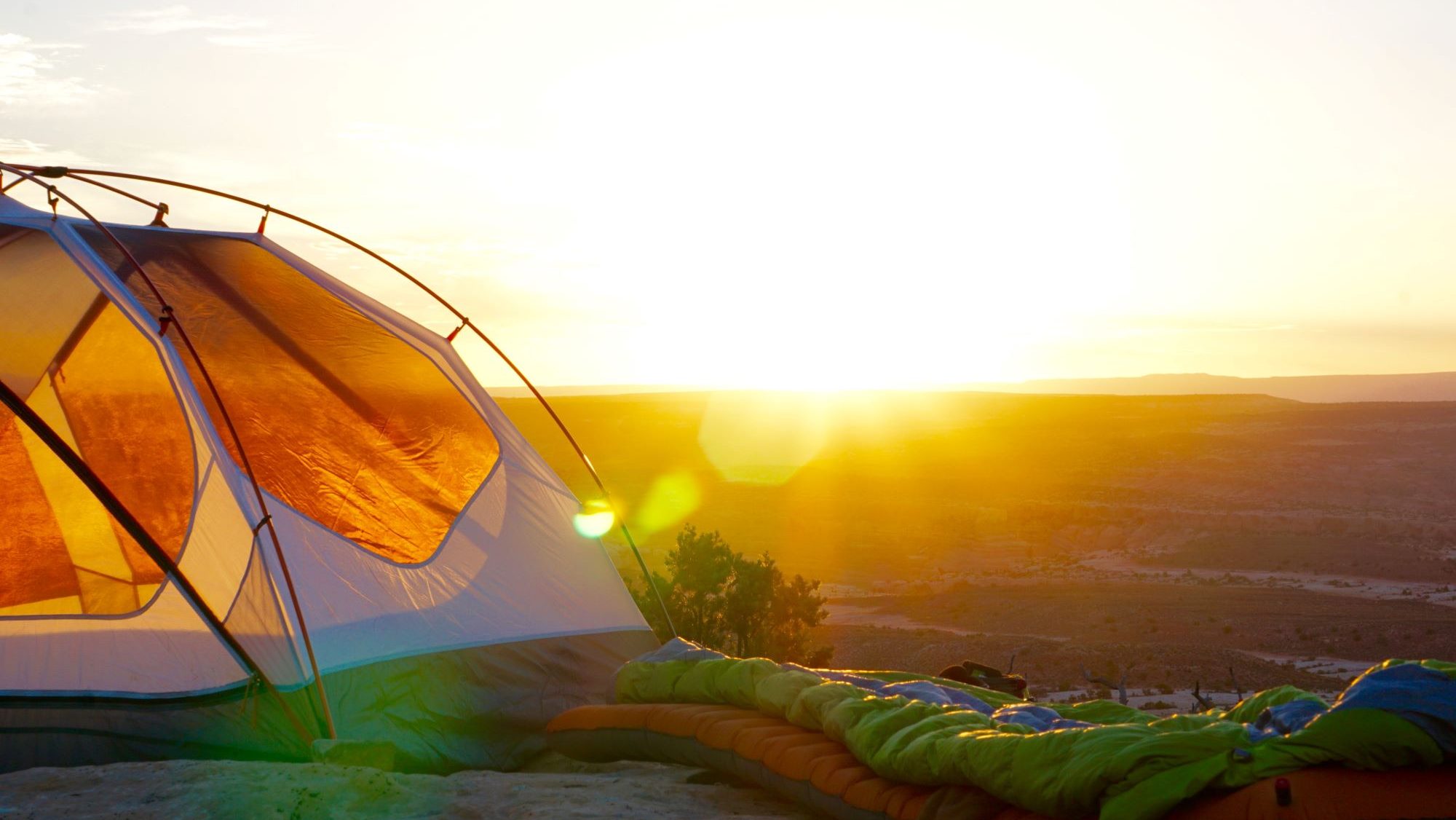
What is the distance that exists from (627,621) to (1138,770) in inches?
219

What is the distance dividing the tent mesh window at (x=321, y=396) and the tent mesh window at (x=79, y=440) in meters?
0.34

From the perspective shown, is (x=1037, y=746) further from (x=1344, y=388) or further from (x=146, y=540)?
(x=1344, y=388)

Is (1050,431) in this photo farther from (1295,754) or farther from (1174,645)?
(1295,754)

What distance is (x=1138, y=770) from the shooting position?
4.34 meters

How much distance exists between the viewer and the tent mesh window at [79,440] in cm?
766

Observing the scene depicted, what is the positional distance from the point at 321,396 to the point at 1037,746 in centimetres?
608

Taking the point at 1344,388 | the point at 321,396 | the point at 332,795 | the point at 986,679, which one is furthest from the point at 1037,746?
the point at 1344,388

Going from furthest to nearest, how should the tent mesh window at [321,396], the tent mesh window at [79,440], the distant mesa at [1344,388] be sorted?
the distant mesa at [1344,388]
the tent mesh window at [321,396]
the tent mesh window at [79,440]

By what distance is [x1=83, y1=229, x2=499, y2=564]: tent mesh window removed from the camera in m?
8.14

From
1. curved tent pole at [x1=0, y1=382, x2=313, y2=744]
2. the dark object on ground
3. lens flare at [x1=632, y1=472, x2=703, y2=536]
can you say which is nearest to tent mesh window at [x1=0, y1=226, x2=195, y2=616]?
curved tent pole at [x1=0, y1=382, x2=313, y2=744]

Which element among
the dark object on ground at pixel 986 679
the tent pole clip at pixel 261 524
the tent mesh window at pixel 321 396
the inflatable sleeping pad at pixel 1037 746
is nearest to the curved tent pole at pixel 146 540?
the tent pole clip at pixel 261 524

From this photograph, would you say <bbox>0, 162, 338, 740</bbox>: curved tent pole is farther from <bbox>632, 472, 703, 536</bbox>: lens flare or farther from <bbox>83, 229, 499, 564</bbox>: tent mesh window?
<bbox>632, 472, 703, 536</bbox>: lens flare

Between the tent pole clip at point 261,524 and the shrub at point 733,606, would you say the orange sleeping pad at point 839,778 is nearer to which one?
the tent pole clip at point 261,524

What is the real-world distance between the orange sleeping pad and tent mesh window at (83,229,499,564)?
82.9 inches
